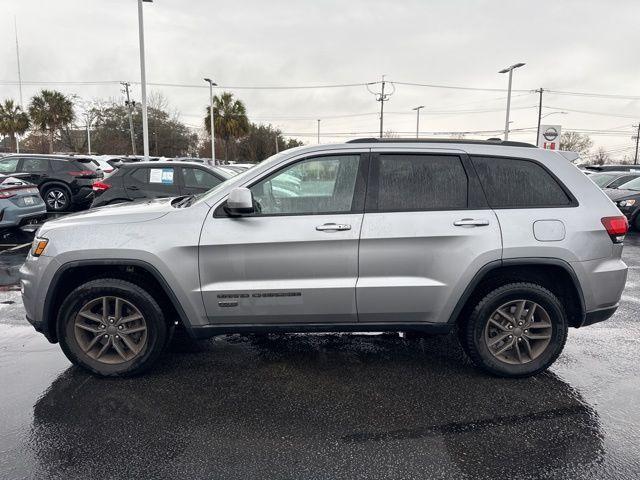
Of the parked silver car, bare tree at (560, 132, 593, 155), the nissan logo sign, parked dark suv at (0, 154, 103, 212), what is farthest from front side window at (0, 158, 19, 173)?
bare tree at (560, 132, 593, 155)

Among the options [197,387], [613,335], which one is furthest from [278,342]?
[613,335]

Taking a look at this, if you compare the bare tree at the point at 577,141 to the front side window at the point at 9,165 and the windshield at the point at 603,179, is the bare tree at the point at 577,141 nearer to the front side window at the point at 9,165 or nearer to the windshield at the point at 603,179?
the windshield at the point at 603,179

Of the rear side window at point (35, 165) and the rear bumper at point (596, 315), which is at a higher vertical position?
the rear side window at point (35, 165)

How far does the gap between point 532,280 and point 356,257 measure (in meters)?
1.44

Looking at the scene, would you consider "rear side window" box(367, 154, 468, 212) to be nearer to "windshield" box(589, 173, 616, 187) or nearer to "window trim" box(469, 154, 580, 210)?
"window trim" box(469, 154, 580, 210)

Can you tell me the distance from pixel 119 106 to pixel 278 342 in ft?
222

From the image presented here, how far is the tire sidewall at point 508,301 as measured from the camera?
3.52 metres

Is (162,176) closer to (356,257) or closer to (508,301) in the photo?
(356,257)

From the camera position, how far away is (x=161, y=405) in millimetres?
3262

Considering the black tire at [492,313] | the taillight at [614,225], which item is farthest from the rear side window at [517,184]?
the black tire at [492,313]

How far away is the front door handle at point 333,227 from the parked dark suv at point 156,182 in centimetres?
630

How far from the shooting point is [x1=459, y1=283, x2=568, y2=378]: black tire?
3.52 meters

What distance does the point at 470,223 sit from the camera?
341cm

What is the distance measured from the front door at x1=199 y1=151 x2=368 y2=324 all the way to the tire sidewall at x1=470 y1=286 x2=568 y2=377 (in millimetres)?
1001
